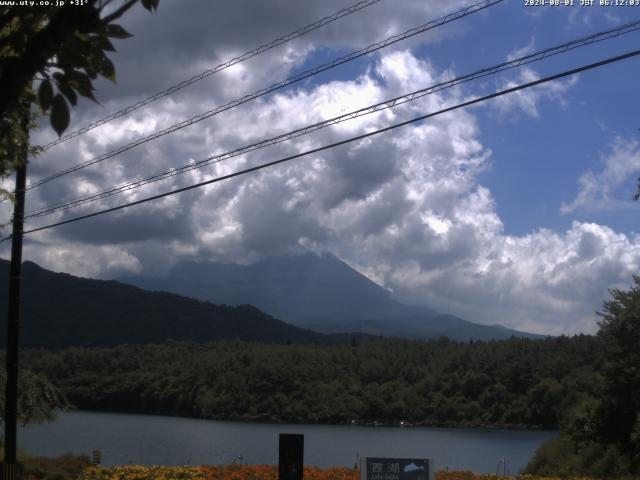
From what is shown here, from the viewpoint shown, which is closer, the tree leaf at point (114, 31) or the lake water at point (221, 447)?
the tree leaf at point (114, 31)

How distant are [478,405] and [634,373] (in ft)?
200

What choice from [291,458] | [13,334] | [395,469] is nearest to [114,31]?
[395,469]

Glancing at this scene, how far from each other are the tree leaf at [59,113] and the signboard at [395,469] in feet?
27.0

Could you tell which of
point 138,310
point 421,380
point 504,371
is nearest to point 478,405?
point 504,371

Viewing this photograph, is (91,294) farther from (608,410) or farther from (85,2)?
(85,2)

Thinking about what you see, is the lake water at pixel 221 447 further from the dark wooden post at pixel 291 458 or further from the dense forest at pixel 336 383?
the dense forest at pixel 336 383

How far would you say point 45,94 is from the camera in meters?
3.88

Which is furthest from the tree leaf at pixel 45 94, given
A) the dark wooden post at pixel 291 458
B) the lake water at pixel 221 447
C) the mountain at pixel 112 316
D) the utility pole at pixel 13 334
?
the mountain at pixel 112 316

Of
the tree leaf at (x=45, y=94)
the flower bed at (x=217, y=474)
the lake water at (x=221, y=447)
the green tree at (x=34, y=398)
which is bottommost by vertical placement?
the lake water at (x=221, y=447)

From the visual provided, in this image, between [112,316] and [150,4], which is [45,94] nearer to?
[150,4]

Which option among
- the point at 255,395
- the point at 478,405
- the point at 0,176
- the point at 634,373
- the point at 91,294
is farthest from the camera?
the point at 91,294

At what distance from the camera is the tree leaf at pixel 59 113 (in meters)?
3.89

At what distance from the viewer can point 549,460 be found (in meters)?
25.4

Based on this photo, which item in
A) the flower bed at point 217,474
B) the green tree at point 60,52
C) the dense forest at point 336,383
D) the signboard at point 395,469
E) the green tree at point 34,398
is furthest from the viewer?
the dense forest at point 336,383
